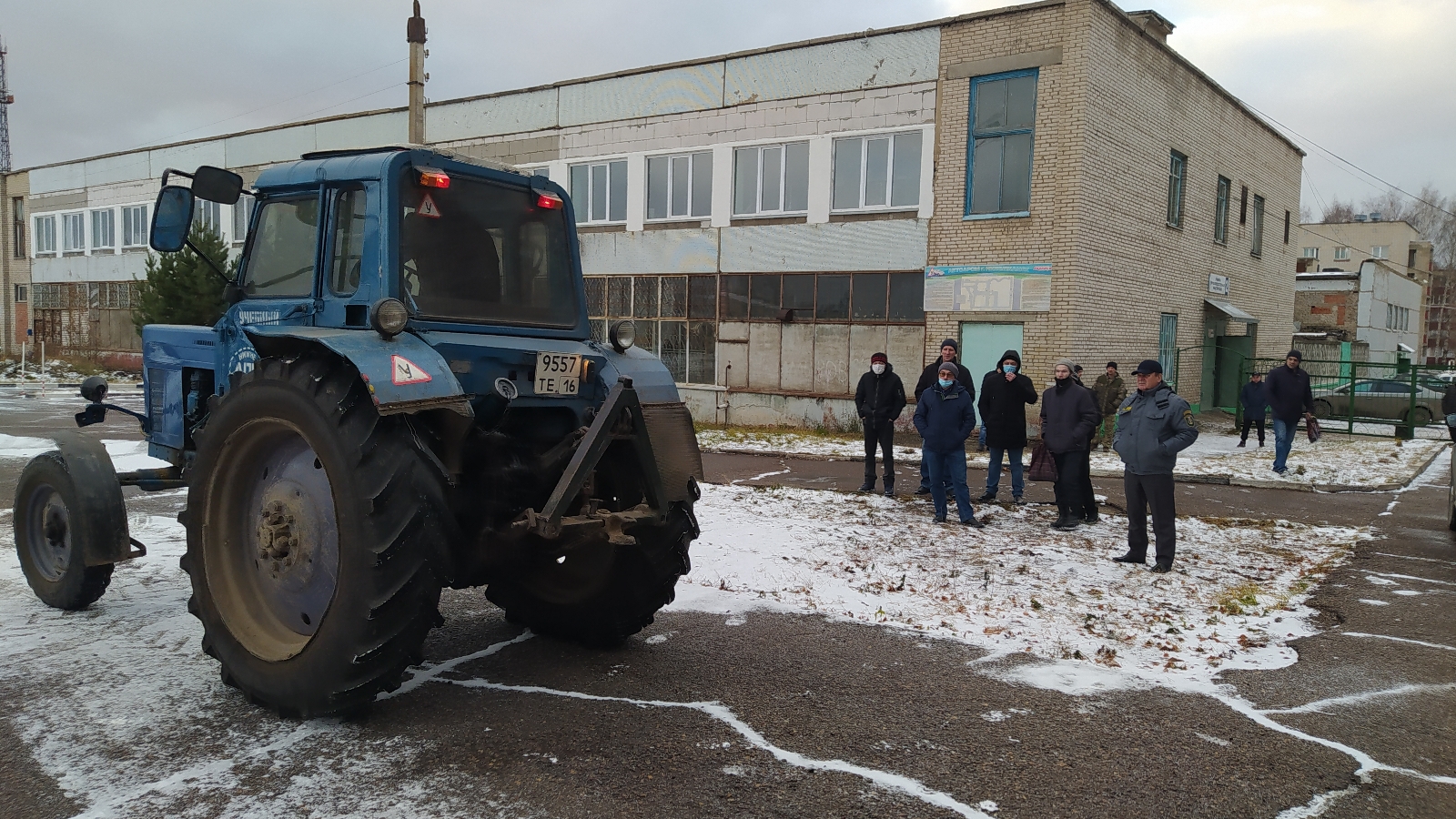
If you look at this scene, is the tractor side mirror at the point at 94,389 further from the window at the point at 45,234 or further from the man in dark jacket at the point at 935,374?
the window at the point at 45,234

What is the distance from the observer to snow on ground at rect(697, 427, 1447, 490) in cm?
1425

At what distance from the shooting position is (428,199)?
4730mm

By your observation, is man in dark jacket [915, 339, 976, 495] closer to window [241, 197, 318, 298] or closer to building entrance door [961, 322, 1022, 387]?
building entrance door [961, 322, 1022, 387]

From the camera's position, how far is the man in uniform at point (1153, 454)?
26.7 ft

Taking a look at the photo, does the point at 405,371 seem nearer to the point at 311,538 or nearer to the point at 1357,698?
the point at 311,538

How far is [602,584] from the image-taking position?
519 cm

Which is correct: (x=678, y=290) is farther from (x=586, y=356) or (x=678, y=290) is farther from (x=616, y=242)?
(x=586, y=356)

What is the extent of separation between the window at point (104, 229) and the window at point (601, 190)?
941 inches

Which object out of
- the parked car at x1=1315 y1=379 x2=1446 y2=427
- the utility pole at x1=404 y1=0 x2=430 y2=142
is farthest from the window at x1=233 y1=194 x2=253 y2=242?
the parked car at x1=1315 y1=379 x2=1446 y2=427

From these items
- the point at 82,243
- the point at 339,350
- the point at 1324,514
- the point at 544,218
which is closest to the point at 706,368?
the point at 1324,514

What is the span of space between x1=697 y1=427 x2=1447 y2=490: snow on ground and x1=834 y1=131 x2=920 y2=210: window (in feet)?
16.4

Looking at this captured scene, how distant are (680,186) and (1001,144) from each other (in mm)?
7548

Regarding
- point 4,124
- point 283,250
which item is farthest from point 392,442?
point 4,124

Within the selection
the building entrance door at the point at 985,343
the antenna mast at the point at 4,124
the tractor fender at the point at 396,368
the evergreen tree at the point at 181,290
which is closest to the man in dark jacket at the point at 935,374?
the building entrance door at the point at 985,343
